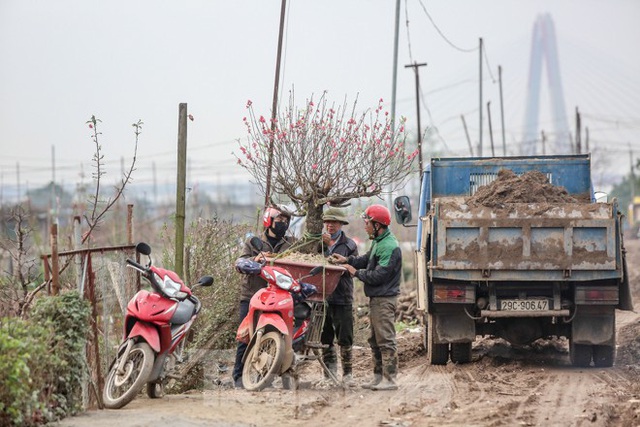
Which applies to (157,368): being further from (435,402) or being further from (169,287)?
(435,402)

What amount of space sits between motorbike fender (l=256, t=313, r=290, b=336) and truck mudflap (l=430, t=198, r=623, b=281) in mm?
2598

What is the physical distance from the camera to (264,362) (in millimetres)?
9859

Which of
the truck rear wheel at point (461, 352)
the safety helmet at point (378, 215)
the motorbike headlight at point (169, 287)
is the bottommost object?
the truck rear wheel at point (461, 352)

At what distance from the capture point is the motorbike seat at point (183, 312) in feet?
30.3

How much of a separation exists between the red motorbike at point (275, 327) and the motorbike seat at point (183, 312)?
76 centimetres

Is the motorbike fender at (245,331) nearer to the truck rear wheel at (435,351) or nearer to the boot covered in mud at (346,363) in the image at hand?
the boot covered in mud at (346,363)

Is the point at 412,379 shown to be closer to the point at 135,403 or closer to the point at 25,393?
the point at 135,403

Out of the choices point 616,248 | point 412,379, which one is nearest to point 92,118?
point 412,379

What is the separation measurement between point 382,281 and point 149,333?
2713 mm

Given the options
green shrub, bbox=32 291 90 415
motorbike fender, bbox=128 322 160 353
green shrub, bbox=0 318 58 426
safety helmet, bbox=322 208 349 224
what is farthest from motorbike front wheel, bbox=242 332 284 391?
green shrub, bbox=0 318 58 426

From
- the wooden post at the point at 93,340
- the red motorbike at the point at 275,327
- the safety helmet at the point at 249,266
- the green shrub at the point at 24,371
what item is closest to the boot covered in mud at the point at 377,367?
the red motorbike at the point at 275,327

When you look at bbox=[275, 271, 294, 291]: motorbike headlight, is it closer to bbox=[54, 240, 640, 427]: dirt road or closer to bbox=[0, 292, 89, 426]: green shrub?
bbox=[54, 240, 640, 427]: dirt road

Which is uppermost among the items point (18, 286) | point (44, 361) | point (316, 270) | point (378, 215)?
point (378, 215)

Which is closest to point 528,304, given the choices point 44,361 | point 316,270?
point 316,270
